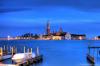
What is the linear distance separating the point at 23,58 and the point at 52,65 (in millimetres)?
6959

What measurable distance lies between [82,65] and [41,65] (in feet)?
25.3

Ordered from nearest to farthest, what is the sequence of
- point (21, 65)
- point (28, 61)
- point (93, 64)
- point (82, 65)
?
1. point (21, 65)
2. point (28, 61)
3. point (93, 64)
4. point (82, 65)

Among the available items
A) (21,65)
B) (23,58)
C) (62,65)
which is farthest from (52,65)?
(21,65)

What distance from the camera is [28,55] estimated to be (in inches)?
2222

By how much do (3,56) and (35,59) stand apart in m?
7.26

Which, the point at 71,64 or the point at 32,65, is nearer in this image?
the point at 32,65

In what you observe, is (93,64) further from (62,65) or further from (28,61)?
(28,61)

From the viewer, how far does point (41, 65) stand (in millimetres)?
55969

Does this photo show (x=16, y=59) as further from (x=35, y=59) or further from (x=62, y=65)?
(x=62, y=65)

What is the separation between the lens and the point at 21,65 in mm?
44375

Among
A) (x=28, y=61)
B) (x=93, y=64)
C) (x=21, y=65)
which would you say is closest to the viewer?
(x=21, y=65)

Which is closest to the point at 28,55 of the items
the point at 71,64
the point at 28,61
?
the point at 28,61

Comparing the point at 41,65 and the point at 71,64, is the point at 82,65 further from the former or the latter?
the point at 41,65

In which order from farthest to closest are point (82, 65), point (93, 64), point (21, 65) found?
point (82, 65), point (93, 64), point (21, 65)
